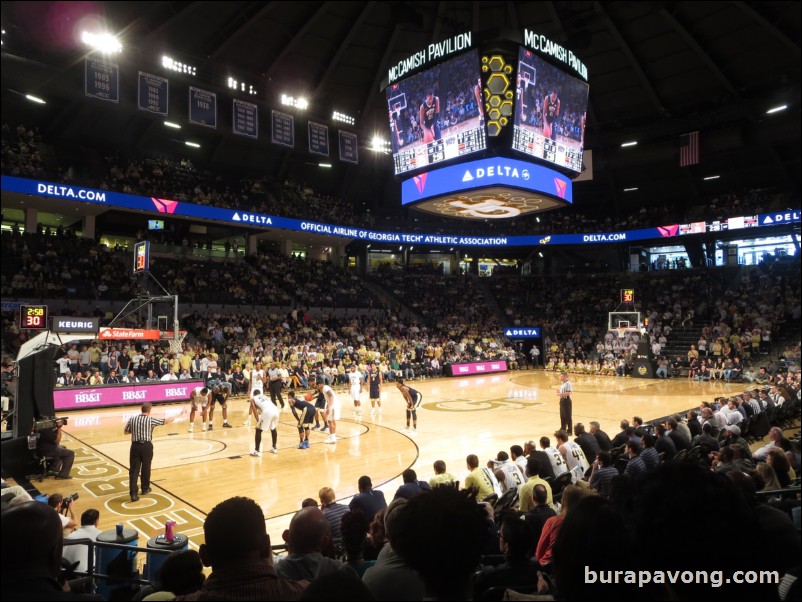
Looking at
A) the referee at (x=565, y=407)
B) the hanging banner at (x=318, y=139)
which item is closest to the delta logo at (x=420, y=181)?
the referee at (x=565, y=407)

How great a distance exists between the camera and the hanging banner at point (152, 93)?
77.4 feet

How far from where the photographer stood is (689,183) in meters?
36.8

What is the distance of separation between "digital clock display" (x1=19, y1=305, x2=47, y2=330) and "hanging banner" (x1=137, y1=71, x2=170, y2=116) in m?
15.0

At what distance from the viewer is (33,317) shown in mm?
Answer: 11609

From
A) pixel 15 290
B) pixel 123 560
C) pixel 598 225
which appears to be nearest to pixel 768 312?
pixel 598 225

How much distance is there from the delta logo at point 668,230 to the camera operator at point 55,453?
3531 centimetres

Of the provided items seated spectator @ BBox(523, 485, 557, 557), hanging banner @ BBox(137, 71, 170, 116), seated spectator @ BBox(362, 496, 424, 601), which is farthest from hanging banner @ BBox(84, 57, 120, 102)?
seated spectator @ BBox(362, 496, 424, 601)

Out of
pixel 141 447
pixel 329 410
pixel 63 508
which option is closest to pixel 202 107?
pixel 329 410

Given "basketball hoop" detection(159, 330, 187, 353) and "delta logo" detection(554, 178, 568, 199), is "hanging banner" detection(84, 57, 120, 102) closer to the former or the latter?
"basketball hoop" detection(159, 330, 187, 353)

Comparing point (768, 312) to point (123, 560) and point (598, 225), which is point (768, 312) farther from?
point (123, 560)

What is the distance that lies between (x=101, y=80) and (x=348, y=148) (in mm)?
12653

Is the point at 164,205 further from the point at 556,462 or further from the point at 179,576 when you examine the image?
the point at 179,576

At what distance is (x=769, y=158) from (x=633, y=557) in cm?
3907

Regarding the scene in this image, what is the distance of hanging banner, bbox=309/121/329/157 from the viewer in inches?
1157
